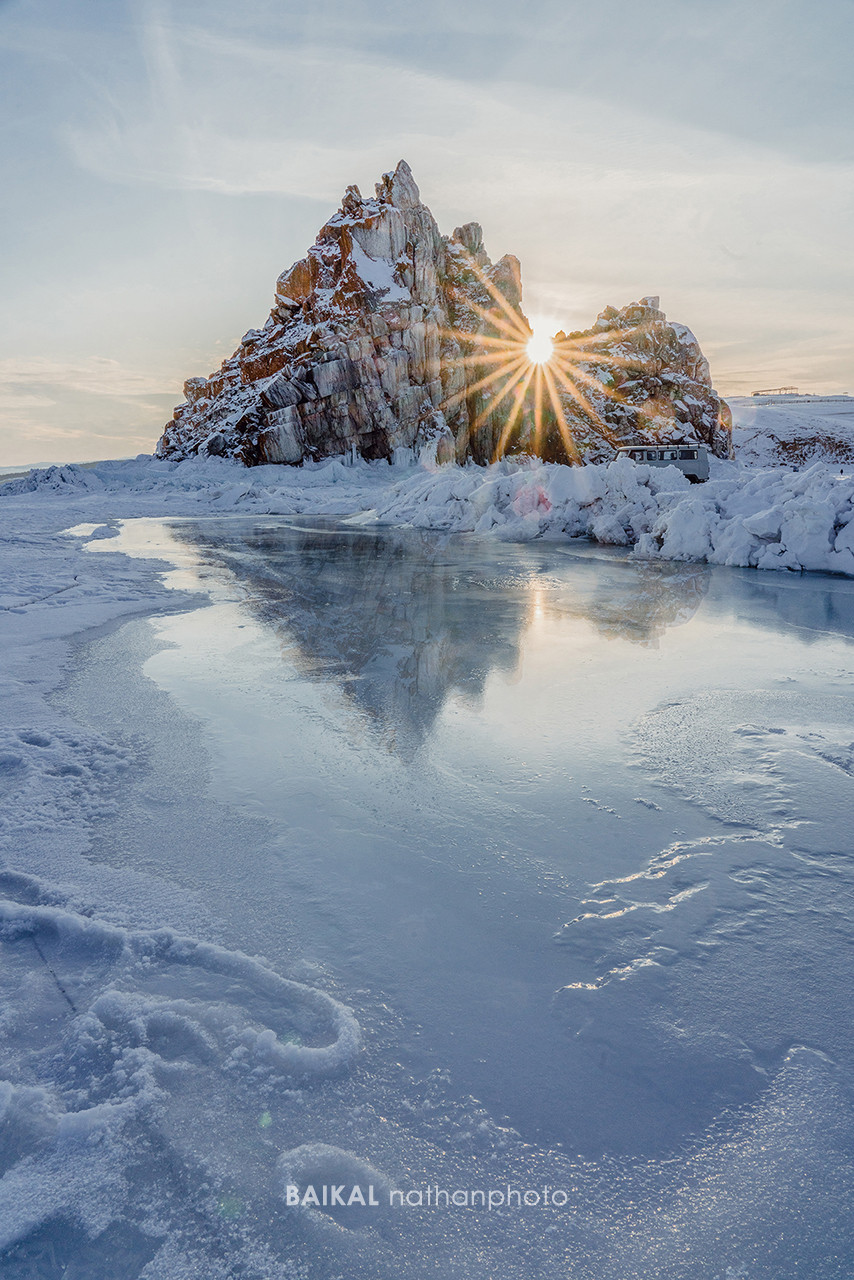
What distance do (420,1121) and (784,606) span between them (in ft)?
27.7

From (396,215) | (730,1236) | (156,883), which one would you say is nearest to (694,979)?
Result: (730,1236)

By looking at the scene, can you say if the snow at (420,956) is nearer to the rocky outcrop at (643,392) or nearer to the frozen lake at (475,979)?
the frozen lake at (475,979)

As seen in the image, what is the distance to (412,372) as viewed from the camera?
5822 cm

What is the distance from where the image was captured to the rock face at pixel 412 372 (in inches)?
2192

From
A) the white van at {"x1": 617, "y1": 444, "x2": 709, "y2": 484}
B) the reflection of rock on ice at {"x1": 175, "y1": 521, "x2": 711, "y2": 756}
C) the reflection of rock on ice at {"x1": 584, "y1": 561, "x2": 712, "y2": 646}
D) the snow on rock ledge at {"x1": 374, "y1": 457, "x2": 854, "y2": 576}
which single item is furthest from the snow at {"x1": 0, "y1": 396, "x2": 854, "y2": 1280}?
the white van at {"x1": 617, "y1": 444, "x2": 709, "y2": 484}

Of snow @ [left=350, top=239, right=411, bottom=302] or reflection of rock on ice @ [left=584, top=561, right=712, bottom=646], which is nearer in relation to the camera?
reflection of rock on ice @ [left=584, top=561, right=712, bottom=646]

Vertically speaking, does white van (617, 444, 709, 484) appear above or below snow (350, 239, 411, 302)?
below

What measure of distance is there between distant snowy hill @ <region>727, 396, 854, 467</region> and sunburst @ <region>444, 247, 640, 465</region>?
66.7 feet

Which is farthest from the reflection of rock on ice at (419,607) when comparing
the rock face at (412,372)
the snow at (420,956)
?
the rock face at (412,372)

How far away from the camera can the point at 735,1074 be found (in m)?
1.68

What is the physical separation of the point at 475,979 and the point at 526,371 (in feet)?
248

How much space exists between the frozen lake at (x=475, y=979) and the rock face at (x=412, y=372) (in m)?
53.5

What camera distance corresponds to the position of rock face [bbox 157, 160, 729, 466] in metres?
55.7

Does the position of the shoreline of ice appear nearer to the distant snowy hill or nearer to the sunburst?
the sunburst
